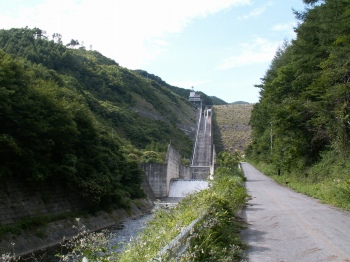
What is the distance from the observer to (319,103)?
22.8m

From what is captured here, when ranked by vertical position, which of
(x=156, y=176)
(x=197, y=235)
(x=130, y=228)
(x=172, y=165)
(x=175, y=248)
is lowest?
(x=130, y=228)

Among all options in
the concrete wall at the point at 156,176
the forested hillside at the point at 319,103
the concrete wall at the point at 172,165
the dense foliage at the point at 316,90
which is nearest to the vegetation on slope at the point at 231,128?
the concrete wall at the point at 172,165

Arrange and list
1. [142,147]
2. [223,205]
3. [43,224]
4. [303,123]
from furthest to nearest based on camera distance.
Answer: [142,147] < [303,123] < [43,224] < [223,205]

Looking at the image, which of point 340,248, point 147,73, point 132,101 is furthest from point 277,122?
point 147,73

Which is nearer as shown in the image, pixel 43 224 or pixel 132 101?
pixel 43 224

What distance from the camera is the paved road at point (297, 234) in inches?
277

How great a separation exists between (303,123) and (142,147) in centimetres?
4609

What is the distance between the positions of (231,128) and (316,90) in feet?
276

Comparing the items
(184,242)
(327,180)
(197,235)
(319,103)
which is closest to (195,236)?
(184,242)

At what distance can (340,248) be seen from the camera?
745 cm

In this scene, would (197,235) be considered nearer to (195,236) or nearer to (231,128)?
(195,236)

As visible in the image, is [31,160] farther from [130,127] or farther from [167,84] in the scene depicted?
[167,84]

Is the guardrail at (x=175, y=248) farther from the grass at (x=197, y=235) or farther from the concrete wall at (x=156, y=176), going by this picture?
the concrete wall at (x=156, y=176)

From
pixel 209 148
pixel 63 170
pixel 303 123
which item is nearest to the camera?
pixel 63 170
